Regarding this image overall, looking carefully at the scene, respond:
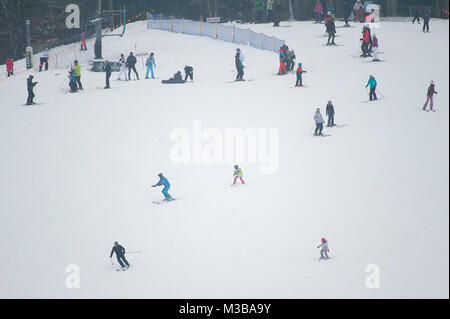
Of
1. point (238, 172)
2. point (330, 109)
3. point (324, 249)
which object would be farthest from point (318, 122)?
point (324, 249)

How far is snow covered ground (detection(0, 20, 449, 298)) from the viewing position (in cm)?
1777

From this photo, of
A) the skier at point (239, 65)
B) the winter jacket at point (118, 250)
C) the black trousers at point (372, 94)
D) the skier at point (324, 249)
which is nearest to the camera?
the skier at point (324, 249)

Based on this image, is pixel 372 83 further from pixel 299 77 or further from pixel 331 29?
pixel 331 29

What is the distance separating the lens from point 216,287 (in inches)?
689

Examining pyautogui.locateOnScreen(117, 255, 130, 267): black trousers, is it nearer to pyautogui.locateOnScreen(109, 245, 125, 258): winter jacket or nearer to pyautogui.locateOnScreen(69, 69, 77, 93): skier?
pyautogui.locateOnScreen(109, 245, 125, 258): winter jacket

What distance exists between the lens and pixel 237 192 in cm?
2184

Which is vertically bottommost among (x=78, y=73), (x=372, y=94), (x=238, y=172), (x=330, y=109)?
(x=238, y=172)

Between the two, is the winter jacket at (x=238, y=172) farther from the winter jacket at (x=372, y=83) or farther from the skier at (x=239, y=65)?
the skier at (x=239, y=65)

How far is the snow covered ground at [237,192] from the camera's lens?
1777 centimetres

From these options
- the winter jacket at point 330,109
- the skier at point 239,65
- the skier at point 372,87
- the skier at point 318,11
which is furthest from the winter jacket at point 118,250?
the skier at point 318,11

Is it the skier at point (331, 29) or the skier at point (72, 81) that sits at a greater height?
the skier at point (331, 29)

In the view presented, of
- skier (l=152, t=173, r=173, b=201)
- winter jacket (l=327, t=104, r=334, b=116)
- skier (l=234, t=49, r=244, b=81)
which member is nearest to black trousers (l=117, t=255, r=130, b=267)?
skier (l=152, t=173, r=173, b=201)
